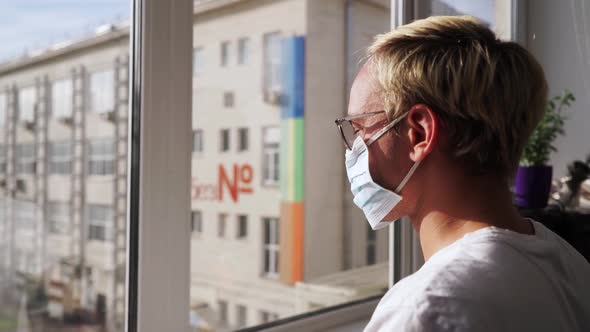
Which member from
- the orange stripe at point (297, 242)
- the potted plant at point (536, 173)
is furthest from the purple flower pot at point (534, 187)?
the orange stripe at point (297, 242)

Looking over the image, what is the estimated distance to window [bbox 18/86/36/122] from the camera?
5.48ft

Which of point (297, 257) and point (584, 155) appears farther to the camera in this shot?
point (297, 257)

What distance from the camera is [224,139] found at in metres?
5.55

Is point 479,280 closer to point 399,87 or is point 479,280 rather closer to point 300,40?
point 399,87

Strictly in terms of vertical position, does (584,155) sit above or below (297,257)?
above

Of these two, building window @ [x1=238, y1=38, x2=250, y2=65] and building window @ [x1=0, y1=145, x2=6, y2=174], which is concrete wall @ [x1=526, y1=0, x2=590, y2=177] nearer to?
building window @ [x1=0, y1=145, x2=6, y2=174]

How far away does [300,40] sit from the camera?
211 inches

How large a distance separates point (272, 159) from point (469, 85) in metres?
4.88

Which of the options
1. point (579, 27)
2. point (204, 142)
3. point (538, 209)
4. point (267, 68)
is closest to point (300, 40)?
point (267, 68)

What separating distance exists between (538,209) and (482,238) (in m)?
1.29

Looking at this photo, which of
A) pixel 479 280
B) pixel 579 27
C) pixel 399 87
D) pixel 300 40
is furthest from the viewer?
pixel 300 40

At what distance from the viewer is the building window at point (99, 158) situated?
2.21 m

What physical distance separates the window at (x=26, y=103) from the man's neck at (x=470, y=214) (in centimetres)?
124

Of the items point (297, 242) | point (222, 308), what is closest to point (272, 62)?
point (297, 242)
